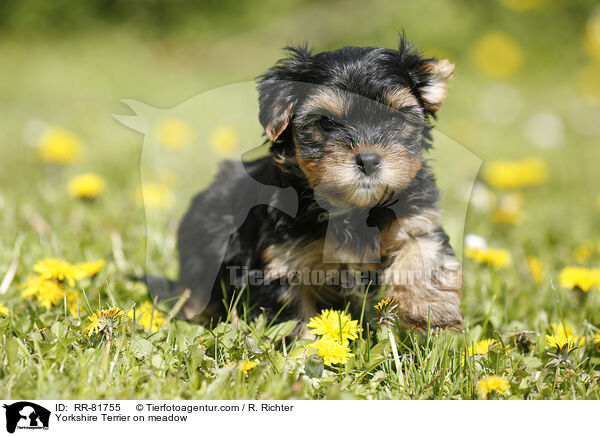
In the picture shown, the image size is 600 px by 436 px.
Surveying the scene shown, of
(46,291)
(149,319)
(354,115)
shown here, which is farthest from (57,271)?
(354,115)

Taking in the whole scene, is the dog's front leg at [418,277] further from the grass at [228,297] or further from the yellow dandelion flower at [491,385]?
the yellow dandelion flower at [491,385]

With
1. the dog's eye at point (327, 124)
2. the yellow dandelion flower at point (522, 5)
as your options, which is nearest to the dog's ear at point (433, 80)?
the dog's eye at point (327, 124)

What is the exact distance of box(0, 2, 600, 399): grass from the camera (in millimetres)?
2270

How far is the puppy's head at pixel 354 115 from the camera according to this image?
2.33m

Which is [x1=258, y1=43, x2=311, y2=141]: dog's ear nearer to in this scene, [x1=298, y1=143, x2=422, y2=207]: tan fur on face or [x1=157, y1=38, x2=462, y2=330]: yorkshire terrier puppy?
[x1=157, y1=38, x2=462, y2=330]: yorkshire terrier puppy

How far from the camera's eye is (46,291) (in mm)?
2820

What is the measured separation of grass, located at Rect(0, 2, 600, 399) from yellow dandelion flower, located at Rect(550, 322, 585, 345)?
0.03m

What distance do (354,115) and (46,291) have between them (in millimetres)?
1622

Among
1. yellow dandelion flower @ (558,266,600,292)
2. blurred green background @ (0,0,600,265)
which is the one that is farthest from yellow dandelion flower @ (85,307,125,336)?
blurred green background @ (0,0,600,265)

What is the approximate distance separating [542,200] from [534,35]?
242 inches

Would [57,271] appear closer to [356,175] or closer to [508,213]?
[356,175]
